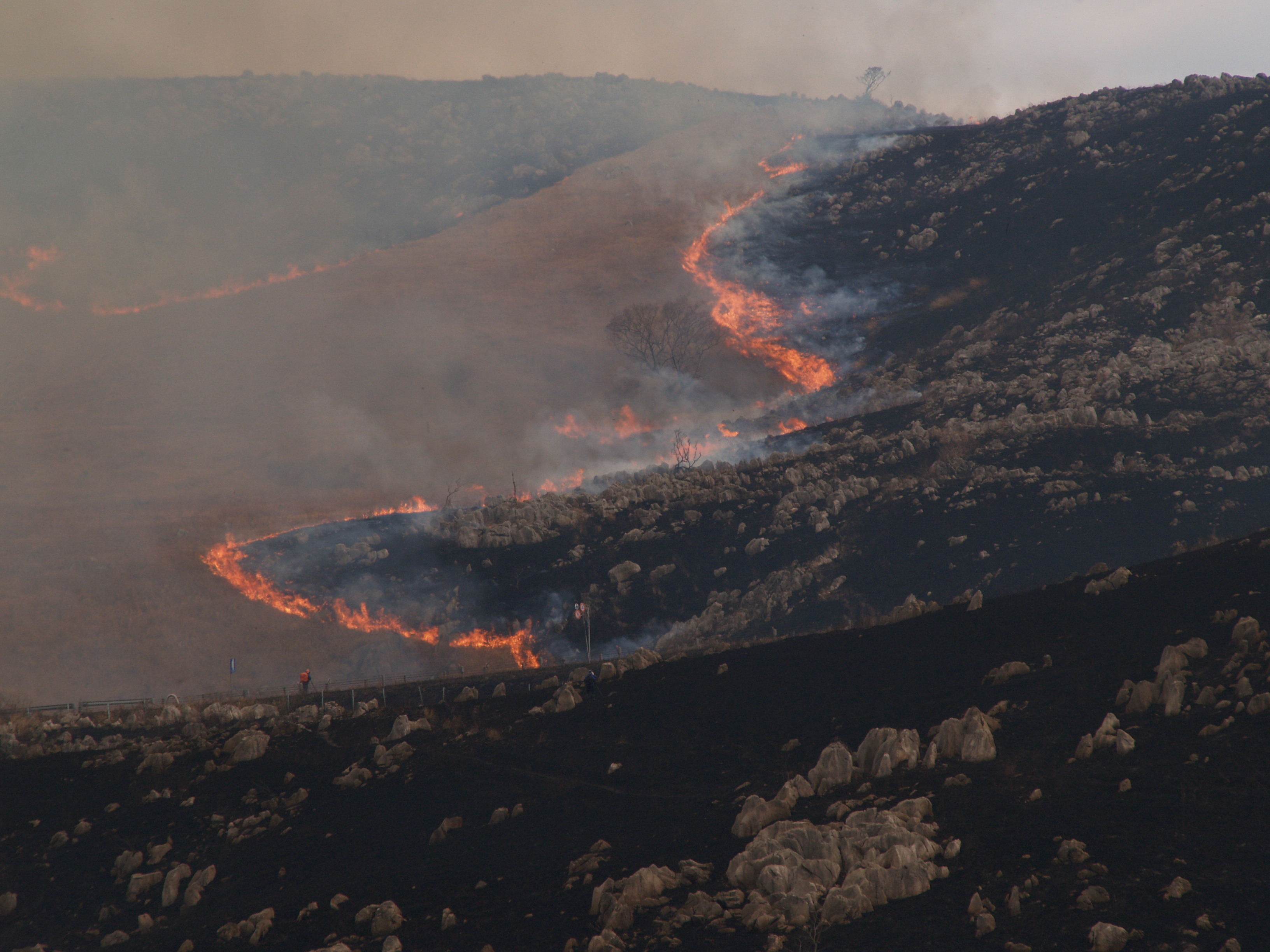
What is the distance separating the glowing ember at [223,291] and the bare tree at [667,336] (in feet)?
143

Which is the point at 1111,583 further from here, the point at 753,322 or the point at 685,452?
the point at 753,322

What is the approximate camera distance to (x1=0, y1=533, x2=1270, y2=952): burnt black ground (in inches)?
598

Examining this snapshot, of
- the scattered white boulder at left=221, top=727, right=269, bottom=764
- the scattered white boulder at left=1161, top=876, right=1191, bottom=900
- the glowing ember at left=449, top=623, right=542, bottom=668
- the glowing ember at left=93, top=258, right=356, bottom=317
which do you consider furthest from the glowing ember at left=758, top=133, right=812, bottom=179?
the scattered white boulder at left=1161, top=876, right=1191, bottom=900

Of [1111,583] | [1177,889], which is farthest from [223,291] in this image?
[1177,889]

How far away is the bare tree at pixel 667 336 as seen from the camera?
94.9 m

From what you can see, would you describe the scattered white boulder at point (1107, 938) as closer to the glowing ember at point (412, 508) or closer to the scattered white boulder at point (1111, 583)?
the scattered white boulder at point (1111, 583)

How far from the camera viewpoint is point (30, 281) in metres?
115

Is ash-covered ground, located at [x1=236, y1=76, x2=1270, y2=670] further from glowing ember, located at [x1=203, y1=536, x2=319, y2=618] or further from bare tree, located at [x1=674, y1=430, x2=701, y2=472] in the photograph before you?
bare tree, located at [x1=674, y1=430, x2=701, y2=472]

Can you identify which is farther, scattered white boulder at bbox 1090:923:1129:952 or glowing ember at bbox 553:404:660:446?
glowing ember at bbox 553:404:660:446

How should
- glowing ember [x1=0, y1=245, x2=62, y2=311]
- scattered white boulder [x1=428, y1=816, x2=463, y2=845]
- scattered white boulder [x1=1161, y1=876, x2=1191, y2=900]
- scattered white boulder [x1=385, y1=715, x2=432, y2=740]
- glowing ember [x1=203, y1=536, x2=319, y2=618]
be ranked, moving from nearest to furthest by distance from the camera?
1. scattered white boulder [x1=1161, y1=876, x2=1191, y2=900]
2. scattered white boulder [x1=428, y1=816, x2=463, y2=845]
3. scattered white boulder [x1=385, y1=715, x2=432, y2=740]
4. glowing ember [x1=203, y1=536, x2=319, y2=618]
5. glowing ember [x1=0, y1=245, x2=62, y2=311]

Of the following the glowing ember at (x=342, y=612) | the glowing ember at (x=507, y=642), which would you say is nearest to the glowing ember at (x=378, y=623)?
the glowing ember at (x=342, y=612)

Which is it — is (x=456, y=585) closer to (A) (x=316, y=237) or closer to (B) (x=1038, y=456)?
(B) (x=1038, y=456)

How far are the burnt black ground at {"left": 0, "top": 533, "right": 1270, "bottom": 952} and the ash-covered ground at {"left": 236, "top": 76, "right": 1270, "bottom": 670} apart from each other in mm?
8745

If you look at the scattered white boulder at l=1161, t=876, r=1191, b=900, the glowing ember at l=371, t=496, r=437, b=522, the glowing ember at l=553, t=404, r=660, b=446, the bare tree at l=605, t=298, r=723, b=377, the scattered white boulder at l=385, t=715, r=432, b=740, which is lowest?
the scattered white boulder at l=1161, t=876, r=1191, b=900
